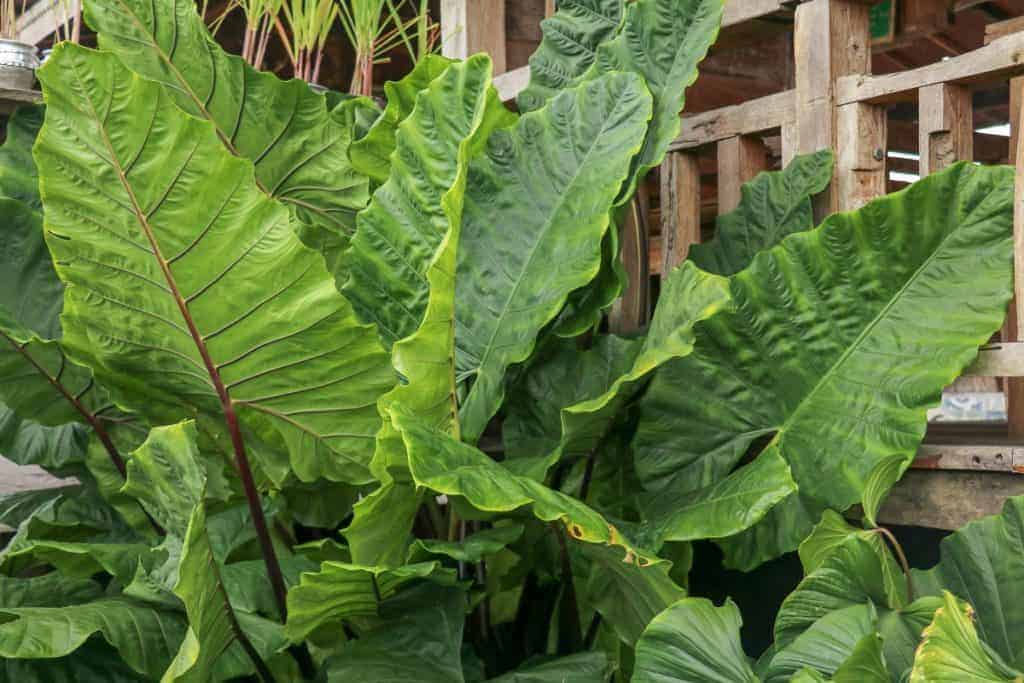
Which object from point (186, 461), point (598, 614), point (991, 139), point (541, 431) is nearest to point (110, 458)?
point (186, 461)

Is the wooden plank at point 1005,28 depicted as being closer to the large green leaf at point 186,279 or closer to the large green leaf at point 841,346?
the large green leaf at point 841,346

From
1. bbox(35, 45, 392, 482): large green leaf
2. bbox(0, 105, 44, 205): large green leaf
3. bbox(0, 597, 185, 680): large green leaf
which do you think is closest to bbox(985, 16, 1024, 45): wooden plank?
bbox(35, 45, 392, 482): large green leaf

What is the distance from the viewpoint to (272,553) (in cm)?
144

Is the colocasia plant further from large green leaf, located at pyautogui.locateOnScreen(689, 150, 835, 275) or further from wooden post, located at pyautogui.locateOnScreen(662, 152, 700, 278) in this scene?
wooden post, located at pyautogui.locateOnScreen(662, 152, 700, 278)

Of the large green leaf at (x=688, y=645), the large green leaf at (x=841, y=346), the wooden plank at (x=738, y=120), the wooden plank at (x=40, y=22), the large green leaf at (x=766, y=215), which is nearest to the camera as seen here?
the large green leaf at (x=688, y=645)

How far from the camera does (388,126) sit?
68.2 inches

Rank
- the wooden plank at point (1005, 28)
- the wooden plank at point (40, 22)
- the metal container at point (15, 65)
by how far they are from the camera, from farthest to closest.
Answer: the wooden plank at point (40, 22) → the wooden plank at point (1005, 28) → the metal container at point (15, 65)

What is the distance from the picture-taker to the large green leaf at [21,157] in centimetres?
177

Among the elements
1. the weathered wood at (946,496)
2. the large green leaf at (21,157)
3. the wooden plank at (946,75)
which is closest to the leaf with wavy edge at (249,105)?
the large green leaf at (21,157)

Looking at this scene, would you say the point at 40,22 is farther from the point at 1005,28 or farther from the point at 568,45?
the point at 1005,28

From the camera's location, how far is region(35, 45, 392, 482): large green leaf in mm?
1234

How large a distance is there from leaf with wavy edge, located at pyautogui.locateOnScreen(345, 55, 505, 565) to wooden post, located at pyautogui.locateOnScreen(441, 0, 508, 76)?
75 centimetres

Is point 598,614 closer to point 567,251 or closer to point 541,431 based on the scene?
point 541,431

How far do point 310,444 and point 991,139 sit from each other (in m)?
3.26
